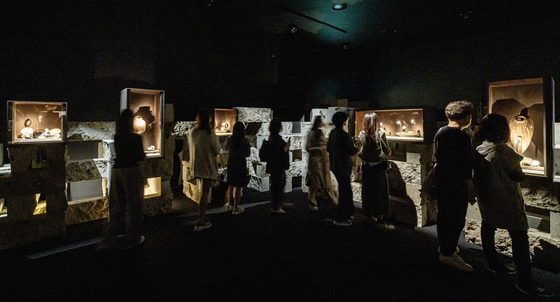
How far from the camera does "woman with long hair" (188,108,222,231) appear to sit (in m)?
3.90

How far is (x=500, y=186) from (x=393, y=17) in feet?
12.2

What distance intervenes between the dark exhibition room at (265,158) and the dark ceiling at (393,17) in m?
0.04

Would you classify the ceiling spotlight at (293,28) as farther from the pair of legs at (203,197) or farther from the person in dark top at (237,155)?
the pair of legs at (203,197)

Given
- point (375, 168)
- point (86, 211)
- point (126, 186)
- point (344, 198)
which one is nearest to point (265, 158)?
point (344, 198)

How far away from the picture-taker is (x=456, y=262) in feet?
9.43

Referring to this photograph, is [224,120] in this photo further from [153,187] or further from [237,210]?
[237,210]

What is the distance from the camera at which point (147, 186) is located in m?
4.84

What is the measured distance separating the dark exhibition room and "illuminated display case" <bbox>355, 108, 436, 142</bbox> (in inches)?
1.3

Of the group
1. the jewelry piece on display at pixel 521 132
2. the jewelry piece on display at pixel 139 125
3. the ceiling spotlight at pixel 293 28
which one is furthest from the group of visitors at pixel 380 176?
the ceiling spotlight at pixel 293 28

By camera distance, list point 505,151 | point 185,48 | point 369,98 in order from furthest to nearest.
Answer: point 369,98
point 185,48
point 505,151

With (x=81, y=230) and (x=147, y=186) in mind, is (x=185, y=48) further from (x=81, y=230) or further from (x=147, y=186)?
(x=81, y=230)

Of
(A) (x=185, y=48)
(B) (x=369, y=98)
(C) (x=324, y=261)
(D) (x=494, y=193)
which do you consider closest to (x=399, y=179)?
(D) (x=494, y=193)

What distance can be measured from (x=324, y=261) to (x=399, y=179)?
81.5 inches

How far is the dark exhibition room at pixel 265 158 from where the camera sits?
2.69m
